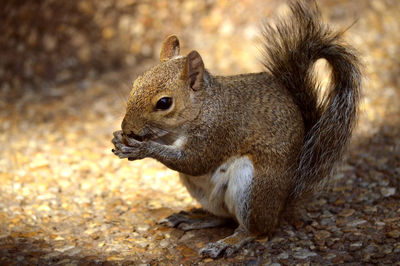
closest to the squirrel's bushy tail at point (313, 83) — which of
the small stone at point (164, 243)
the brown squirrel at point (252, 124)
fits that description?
the brown squirrel at point (252, 124)

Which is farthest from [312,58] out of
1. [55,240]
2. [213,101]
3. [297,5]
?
[55,240]

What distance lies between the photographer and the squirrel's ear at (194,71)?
7.32 feet

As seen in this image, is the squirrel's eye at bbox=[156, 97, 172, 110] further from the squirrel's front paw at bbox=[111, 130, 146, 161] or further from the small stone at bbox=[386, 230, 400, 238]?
the small stone at bbox=[386, 230, 400, 238]

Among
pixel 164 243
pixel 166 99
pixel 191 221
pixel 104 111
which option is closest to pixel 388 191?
pixel 191 221

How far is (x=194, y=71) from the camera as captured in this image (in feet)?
7.49

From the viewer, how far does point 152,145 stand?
224 centimetres

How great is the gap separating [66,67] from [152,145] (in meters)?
2.70

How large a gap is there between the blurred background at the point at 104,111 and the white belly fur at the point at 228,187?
0.89 feet

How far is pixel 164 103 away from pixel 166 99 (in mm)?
20

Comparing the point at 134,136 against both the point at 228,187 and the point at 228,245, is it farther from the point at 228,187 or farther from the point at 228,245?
the point at 228,245

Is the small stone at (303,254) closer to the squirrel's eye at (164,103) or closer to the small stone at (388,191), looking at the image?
the small stone at (388,191)

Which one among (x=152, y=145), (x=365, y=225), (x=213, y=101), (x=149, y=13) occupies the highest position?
(x=149, y=13)

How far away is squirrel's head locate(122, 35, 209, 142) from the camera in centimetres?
217

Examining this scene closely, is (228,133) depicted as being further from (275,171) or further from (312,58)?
(312,58)
